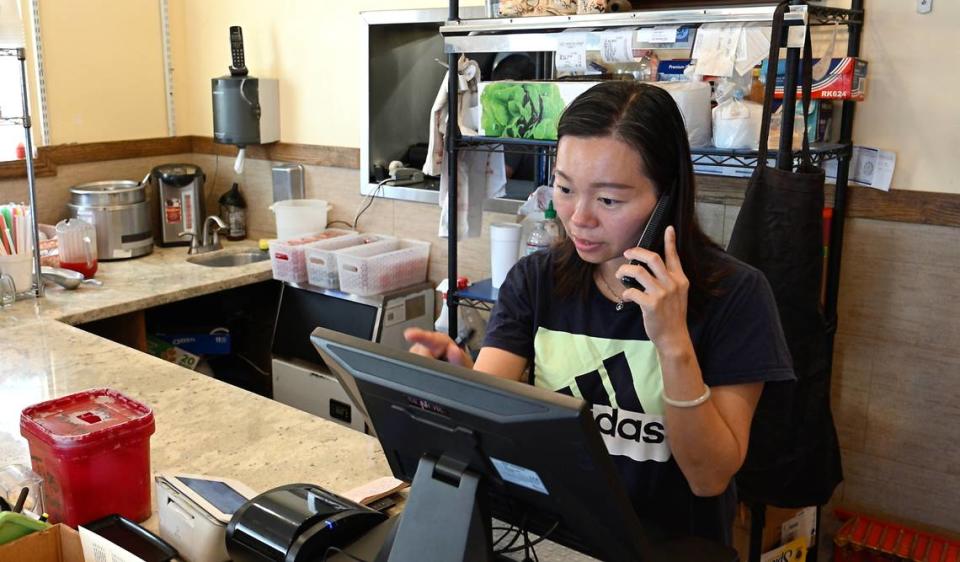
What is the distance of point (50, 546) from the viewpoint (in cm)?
123

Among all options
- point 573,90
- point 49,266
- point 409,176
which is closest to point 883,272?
point 573,90

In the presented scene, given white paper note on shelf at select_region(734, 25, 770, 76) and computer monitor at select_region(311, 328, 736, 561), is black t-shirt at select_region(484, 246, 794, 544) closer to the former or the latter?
computer monitor at select_region(311, 328, 736, 561)

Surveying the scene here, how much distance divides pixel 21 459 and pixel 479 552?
3.56 ft

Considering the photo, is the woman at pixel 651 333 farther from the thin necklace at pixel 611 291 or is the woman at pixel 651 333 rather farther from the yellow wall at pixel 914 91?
the yellow wall at pixel 914 91

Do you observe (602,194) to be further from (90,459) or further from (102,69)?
(102,69)

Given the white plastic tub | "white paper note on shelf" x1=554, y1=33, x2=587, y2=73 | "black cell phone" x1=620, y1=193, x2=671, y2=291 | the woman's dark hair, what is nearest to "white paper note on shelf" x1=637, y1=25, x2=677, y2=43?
"white paper note on shelf" x1=554, y1=33, x2=587, y2=73

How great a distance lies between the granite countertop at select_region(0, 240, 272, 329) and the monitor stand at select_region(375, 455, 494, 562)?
203cm

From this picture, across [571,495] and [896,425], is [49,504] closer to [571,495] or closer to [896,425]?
[571,495]

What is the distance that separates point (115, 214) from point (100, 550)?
100 inches

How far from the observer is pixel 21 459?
1.64m

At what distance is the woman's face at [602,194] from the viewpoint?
1.29 meters

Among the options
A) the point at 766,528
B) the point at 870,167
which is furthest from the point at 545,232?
the point at 766,528

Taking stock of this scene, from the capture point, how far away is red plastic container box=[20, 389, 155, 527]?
1.35m

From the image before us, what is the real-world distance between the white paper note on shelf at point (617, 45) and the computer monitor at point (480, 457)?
148 cm
